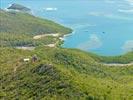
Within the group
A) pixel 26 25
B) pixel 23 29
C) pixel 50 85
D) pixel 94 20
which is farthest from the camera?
pixel 94 20

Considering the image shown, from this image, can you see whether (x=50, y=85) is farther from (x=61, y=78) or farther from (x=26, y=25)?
(x=26, y=25)

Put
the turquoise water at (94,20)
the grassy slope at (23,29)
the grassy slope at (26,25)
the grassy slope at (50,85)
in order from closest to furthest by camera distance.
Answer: the grassy slope at (50,85) → the grassy slope at (23,29) → the turquoise water at (94,20) → the grassy slope at (26,25)

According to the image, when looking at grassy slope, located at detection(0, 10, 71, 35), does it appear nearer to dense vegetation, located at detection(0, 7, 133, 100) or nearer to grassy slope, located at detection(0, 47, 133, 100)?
dense vegetation, located at detection(0, 7, 133, 100)

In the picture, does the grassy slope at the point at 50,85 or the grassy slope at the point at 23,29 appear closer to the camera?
the grassy slope at the point at 50,85

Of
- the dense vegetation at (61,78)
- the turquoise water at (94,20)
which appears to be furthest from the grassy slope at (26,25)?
the dense vegetation at (61,78)

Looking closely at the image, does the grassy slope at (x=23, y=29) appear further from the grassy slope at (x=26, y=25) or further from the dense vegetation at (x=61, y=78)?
the dense vegetation at (x=61, y=78)

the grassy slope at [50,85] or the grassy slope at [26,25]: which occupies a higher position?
the grassy slope at [50,85]

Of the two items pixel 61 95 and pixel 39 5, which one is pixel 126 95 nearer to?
pixel 61 95

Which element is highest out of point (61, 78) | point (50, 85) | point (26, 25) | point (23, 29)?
point (61, 78)

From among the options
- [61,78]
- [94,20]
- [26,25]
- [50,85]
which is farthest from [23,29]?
[50,85]
